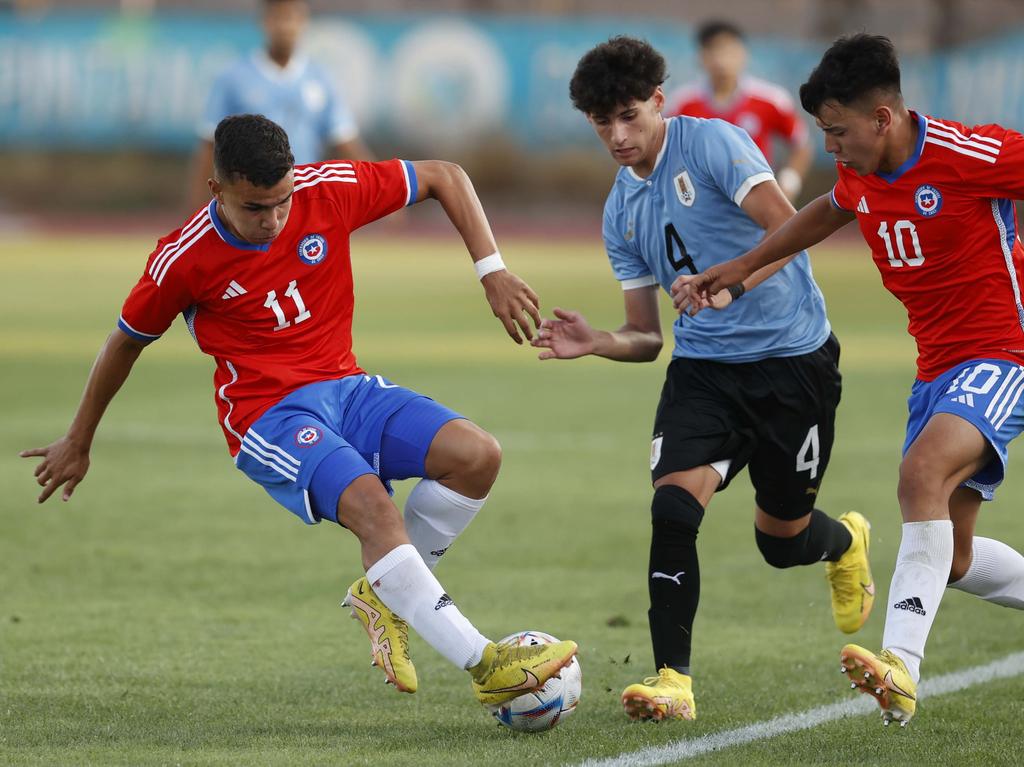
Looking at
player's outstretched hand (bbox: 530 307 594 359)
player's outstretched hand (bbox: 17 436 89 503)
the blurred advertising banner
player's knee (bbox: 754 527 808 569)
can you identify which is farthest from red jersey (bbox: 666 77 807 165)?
the blurred advertising banner

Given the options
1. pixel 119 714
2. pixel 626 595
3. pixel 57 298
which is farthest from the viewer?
pixel 57 298

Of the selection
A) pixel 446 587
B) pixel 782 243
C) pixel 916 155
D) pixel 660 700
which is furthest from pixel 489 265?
pixel 446 587

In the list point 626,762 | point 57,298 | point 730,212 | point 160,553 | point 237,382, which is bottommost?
point 57,298

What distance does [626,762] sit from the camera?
446 centimetres

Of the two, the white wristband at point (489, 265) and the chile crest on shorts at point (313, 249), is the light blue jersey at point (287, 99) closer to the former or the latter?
the chile crest on shorts at point (313, 249)

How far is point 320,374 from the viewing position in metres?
5.27

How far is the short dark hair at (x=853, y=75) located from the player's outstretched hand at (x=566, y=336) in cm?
113

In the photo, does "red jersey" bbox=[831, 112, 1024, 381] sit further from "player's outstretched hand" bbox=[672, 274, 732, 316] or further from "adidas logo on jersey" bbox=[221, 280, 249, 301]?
"adidas logo on jersey" bbox=[221, 280, 249, 301]

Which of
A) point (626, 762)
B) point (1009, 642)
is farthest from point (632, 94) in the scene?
point (1009, 642)

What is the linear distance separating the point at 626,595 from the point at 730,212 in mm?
2160

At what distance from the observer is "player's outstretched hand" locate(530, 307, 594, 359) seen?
545 centimetres

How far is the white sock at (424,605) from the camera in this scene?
4695 millimetres

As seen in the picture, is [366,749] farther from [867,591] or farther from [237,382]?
[867,591]

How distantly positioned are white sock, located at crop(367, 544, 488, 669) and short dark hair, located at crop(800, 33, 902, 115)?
5.87ft
